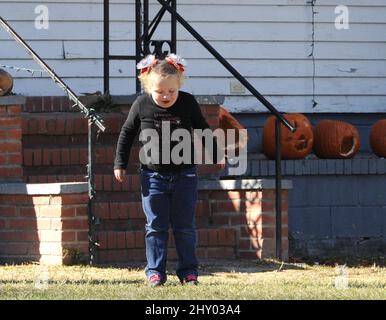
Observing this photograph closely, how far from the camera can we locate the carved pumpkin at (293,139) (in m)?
10.9

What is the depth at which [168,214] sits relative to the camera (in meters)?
7.84

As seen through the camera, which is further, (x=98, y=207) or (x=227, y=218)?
(x=227, y=218)

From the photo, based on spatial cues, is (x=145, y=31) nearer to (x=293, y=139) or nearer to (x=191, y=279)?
(x=293, y=139)

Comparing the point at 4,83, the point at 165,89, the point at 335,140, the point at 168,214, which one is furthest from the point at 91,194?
the point at 335,140

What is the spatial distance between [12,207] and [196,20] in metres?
3.62

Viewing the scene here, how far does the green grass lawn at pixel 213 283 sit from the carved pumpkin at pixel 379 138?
207 centimetres

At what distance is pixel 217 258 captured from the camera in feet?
30.8

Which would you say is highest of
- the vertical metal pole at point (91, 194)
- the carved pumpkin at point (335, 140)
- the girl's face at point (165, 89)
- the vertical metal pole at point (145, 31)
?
the vertical metal pole at point (145, 31)

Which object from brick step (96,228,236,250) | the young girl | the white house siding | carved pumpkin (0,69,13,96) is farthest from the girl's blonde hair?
the white house siding

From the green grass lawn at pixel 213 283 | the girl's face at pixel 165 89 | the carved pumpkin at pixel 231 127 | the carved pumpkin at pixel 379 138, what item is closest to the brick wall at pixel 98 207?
the green grass lawn at pixel 213 283

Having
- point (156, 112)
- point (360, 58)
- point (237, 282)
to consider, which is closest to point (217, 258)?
point (237, 282)

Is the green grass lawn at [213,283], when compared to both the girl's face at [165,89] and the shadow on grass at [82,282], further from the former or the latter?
the girl's face at [165,89]

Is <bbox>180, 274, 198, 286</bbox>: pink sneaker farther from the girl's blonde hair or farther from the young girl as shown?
the girl's blonde hair

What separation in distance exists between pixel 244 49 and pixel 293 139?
1.40m
